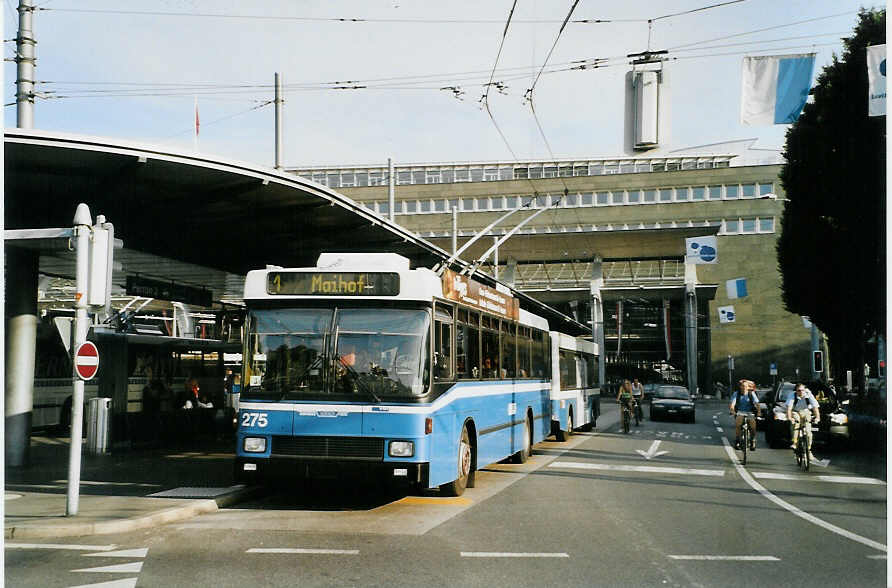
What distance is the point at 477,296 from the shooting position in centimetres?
1364

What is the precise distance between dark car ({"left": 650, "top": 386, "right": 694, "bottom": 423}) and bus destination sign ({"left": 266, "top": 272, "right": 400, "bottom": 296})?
1044 inches

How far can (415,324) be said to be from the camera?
11203mm

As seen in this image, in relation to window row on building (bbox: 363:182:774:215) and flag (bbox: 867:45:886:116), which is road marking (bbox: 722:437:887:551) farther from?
window row on building (bbox: 363:182:774:215)

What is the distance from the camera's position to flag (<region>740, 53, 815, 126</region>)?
17125mm

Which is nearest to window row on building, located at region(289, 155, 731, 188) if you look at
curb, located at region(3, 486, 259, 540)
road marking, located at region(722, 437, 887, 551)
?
road marking, located at region(722, 437, 887, 551)

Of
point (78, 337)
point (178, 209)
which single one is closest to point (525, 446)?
point (178, 209)

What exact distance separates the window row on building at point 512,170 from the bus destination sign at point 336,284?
62.0 meters

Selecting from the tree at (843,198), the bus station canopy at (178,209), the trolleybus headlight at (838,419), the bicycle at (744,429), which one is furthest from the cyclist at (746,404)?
the tree at (843,198)

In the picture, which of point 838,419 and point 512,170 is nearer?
point 838,419

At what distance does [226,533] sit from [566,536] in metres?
Result: 3.39

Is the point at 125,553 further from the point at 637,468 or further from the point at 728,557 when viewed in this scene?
the point at 637,468

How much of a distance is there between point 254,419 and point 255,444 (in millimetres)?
288

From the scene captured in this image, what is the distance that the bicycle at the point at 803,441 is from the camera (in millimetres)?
17594

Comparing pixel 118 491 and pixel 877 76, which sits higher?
pixel 877 76
